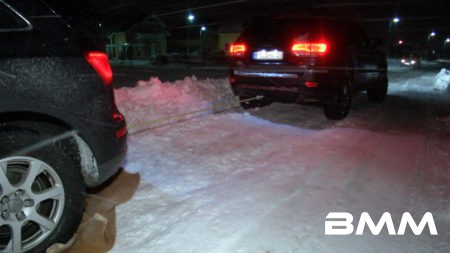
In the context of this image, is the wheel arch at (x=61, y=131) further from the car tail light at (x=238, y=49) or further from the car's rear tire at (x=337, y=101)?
the car's rear tire at (x=337, y=101)

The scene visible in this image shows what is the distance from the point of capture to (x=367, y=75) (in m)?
8.22

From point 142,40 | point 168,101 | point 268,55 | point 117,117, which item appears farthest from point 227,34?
point 117,117

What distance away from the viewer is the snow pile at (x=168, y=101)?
644 cm

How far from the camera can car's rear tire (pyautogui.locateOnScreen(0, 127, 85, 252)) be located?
2.44 m

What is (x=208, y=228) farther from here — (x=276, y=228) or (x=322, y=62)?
(x=322, y=62)

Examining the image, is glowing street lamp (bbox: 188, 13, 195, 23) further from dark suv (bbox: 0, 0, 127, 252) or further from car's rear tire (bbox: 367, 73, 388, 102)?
dark suv (bbox: 0, 0, 127, 252)

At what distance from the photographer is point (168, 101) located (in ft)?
24.7

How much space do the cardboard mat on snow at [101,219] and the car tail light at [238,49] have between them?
3530 millimetres

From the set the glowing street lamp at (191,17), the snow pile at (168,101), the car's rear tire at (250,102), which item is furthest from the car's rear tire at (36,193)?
the glowing street lamp at (191,17)

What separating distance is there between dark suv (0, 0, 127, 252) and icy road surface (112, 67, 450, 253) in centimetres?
57

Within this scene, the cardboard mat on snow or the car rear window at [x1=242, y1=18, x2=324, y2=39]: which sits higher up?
the car rear window at [x1=242, y1=18, x2=324, y2=39]

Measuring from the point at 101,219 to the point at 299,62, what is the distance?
13.7 ft

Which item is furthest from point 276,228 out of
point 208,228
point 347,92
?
point 347,92

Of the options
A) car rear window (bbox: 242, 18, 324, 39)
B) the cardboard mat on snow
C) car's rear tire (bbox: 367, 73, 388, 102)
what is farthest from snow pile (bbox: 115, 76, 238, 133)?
car's rear tire (bbox: 367, 73, 388, 102)
